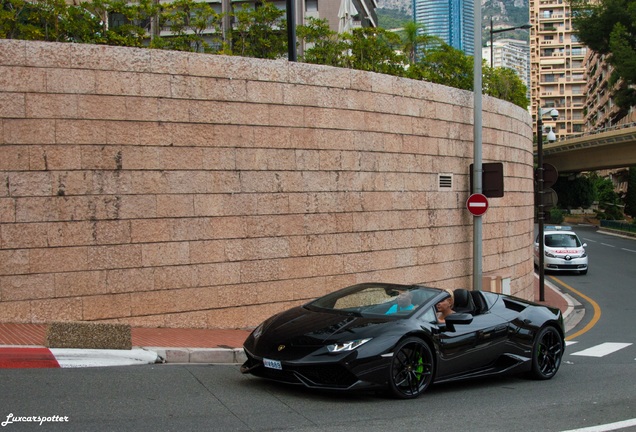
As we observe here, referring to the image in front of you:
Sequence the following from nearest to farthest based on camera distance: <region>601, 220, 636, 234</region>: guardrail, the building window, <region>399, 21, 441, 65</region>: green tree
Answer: <region>399, 21, 441, 65</region>: green tree < the building window < <region>601, 220, 636, 234</region>: guardrail

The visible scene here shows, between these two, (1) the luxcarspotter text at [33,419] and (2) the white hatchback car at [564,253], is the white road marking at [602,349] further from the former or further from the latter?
(2) the white hatchback car at [564,253]

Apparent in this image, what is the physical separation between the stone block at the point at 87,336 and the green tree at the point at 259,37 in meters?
6.92

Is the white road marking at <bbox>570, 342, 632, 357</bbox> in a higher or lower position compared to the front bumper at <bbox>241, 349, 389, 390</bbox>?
lower

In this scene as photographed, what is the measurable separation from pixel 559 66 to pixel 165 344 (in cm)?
15634

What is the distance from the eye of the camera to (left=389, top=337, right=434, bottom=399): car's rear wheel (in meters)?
7.56

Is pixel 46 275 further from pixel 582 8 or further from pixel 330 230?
pixel 582 8

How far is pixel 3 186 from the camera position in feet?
33.5

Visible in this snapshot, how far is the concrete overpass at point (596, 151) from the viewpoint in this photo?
158 ft

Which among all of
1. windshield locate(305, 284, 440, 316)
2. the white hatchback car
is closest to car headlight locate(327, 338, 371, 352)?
windshield locate(305, 284, 440, 316)

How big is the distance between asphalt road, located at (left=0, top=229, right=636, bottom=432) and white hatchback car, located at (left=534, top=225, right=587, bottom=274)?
20.4 metres

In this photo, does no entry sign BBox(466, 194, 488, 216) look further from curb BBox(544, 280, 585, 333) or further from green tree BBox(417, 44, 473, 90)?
curb BBox(544, 280, 585, 333)

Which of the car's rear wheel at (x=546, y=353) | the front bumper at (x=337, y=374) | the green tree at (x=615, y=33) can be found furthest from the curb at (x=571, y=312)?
the green tree at (x=615, y=33)

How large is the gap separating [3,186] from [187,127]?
9.25 feet

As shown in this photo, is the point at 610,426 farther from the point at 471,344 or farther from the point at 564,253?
the point at 564,253
